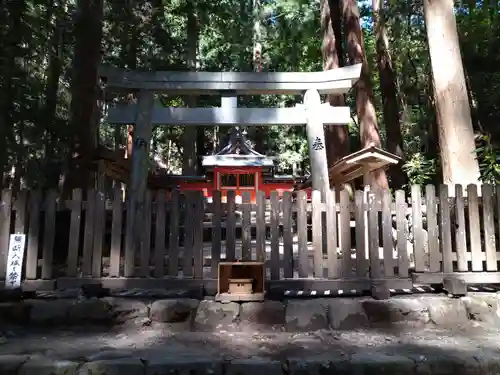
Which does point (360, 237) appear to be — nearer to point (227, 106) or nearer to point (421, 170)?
point (227, 106)

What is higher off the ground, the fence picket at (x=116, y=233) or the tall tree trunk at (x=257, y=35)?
the tall tree trunk at (x=257, y=35)

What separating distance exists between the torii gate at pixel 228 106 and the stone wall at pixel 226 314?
9.43 ft

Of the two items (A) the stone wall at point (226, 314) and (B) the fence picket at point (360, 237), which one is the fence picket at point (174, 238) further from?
(B) the fence picket at point (360, 237)

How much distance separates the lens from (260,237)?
15.7 ft

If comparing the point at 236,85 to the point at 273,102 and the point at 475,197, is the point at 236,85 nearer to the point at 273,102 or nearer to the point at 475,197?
the point at 475,197

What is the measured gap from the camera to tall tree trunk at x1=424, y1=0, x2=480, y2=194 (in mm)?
5887

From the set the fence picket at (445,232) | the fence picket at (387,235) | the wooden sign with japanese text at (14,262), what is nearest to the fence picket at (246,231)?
the fence picket at (387,235)

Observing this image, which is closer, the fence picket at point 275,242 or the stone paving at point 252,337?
the stone paving at point 252,337

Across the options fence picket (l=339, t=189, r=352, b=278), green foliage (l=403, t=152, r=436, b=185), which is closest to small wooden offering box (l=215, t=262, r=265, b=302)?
fence picket (l=339, t=189, r=352, b=278)

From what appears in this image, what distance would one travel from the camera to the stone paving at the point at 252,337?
328cm

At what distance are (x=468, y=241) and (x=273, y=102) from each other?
22265mm

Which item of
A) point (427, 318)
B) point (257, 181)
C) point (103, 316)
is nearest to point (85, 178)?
point (103, 316)

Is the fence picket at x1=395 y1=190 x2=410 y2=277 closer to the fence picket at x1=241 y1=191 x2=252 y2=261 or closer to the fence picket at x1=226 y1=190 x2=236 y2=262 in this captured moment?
the fence picket at x1=241 y1=191 x2=252 y2=261

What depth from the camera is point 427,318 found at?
14.8ft
